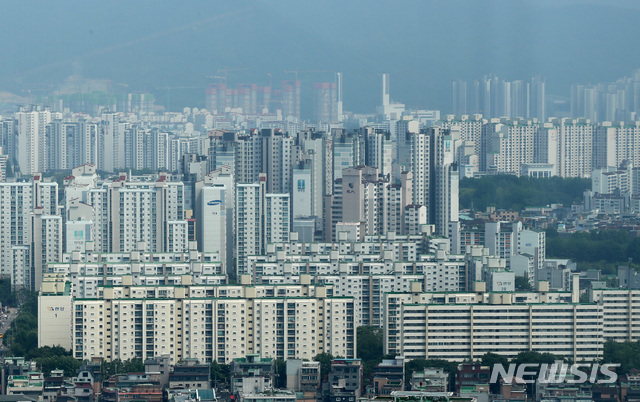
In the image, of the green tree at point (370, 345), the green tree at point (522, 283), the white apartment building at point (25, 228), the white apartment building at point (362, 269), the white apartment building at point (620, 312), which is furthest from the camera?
the white apartment building at point (25, 228)

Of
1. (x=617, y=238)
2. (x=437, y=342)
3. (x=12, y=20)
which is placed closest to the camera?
(x=437, y=342)

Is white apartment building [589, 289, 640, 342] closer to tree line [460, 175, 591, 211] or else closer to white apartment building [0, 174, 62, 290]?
white apartment building [0, 174, 62, 290]

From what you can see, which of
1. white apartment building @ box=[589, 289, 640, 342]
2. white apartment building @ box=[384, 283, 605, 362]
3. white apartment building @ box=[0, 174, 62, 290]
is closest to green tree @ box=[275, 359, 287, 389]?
white apartment building @ box=[384, 283, 605, 362]

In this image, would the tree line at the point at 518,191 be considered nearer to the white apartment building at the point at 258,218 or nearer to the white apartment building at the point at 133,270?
the white apartment building at the point at 258,218

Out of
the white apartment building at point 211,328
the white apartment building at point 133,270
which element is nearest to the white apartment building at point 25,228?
the white apartment building at point 133,270

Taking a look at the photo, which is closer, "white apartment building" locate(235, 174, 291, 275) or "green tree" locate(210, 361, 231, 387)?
"green tree" locate(210, 361, 231, 387)

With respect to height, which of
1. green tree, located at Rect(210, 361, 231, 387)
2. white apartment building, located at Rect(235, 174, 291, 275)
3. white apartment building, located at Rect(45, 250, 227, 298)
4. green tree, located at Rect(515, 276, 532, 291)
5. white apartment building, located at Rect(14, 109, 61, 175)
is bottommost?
green tree, located at Rect(210, 361, 231, 387)

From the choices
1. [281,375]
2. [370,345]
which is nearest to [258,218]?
[370,345]

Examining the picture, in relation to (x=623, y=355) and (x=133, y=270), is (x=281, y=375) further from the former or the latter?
(x=133, y=270)

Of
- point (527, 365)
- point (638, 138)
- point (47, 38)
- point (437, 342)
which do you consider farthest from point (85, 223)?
point (47, 38)

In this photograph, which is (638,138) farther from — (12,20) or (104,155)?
(12,20)

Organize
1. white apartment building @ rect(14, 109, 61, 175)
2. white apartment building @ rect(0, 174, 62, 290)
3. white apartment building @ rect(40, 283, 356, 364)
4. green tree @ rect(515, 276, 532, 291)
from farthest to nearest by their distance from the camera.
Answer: white apartment building @ rect(14, 109, 61, 175) → white apartment building @ rect(0, 174, 62, 290) → green tree @ rect(515, 276, 532, 291) → white apartment building @ rect(40, 283, 356, 364)
